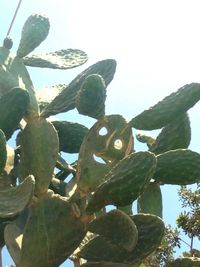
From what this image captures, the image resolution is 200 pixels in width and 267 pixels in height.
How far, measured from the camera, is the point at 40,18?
2.58 m

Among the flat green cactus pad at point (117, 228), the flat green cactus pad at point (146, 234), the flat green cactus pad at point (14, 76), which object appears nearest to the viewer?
the flat green cactus pad at point (117, 228)

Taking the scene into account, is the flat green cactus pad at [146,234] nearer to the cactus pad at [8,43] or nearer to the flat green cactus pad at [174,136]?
the flat green cactus pad at [174,136]

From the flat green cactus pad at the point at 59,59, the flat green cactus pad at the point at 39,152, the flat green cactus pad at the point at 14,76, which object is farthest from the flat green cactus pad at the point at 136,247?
the flat green cactus pad at the point at 59,59

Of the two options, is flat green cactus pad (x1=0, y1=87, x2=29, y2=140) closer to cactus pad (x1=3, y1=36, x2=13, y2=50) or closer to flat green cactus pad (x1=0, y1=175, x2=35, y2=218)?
flat green cactus pad (x1=0, y1=175, x2=35, y2=218)

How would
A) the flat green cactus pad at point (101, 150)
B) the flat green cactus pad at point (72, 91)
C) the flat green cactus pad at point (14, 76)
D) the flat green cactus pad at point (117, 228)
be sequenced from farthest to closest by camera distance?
the flat green cactus pad at point (14, 76)
the flat green cactus pad at point (72, 91)
the flat green cactus pad at point (101, 150)
the flat green cactus pad at point (117, 228)

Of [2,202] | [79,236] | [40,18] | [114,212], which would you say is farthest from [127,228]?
[40,18]

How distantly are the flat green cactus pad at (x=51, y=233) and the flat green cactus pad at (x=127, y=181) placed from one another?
10cm

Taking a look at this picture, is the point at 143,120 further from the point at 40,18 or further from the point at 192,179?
the point at 40,18

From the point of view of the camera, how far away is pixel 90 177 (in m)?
1.66

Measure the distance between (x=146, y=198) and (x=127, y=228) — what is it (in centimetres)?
41

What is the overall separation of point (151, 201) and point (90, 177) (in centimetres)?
30

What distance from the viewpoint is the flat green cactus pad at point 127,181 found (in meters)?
1.46

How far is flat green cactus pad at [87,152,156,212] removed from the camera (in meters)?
1.46

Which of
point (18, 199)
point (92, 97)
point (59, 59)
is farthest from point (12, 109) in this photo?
point (59, 59)
